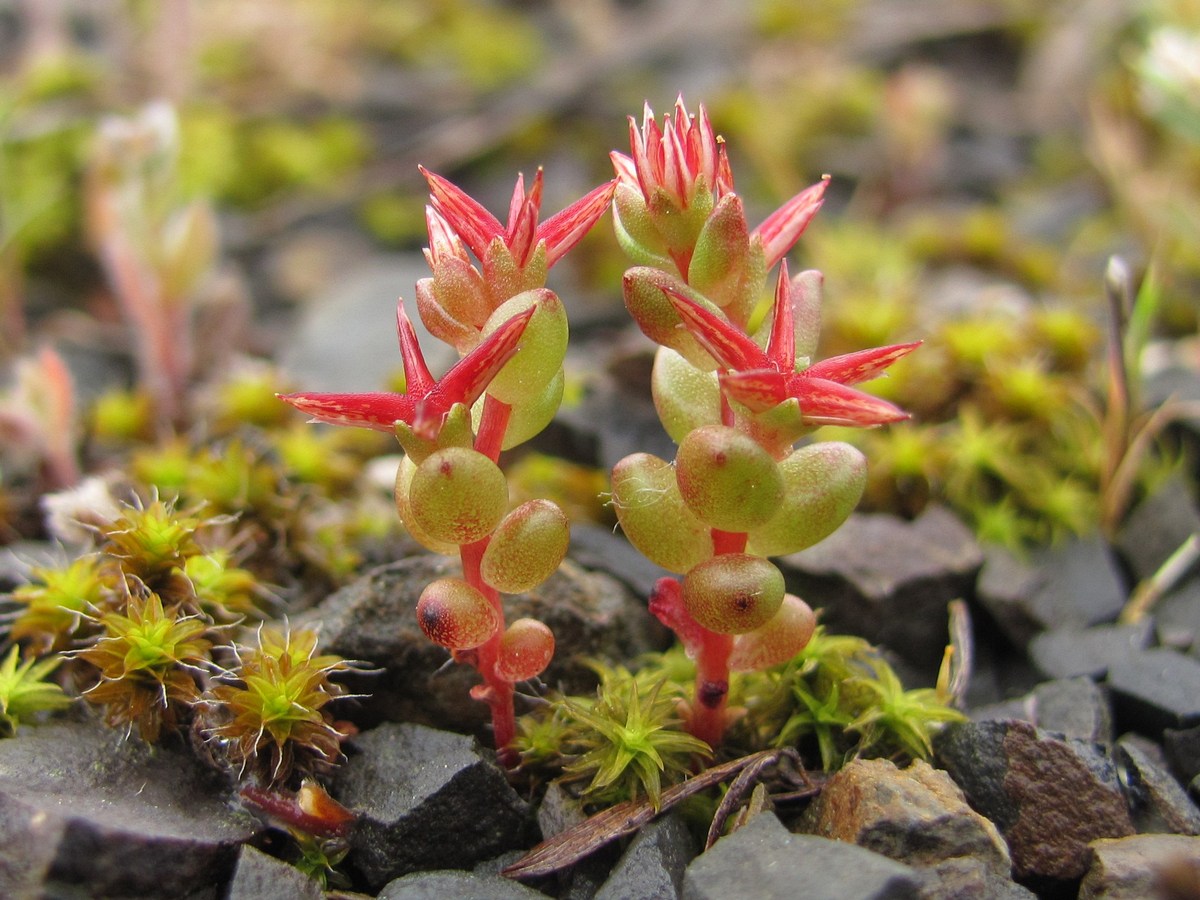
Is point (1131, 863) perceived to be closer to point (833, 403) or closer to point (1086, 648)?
point (1086, 648)

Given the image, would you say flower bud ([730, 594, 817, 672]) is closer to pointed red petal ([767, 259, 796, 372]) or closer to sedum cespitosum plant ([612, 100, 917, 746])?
sedum cespitosum plant ([612, 100, 917, 746])

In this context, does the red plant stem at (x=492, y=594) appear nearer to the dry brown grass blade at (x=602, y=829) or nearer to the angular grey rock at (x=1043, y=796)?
Answer: the dry brown grass blade at (x=602, y=829)

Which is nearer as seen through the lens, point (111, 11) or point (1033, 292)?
point (1033, 292)

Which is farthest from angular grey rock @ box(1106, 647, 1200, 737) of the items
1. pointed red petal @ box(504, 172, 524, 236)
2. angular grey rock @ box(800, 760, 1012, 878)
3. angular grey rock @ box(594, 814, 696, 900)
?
pointed red petal @ box(504, 172, 524, 236)

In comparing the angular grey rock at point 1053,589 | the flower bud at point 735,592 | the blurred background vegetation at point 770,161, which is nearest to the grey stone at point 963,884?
the flower bud at point 735,592

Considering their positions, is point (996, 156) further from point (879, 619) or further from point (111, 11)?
point (111, 11)

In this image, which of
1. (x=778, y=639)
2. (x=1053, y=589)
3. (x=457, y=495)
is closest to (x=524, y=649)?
(x=457, y=495)

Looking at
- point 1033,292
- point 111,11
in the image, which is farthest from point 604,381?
point 111,11
